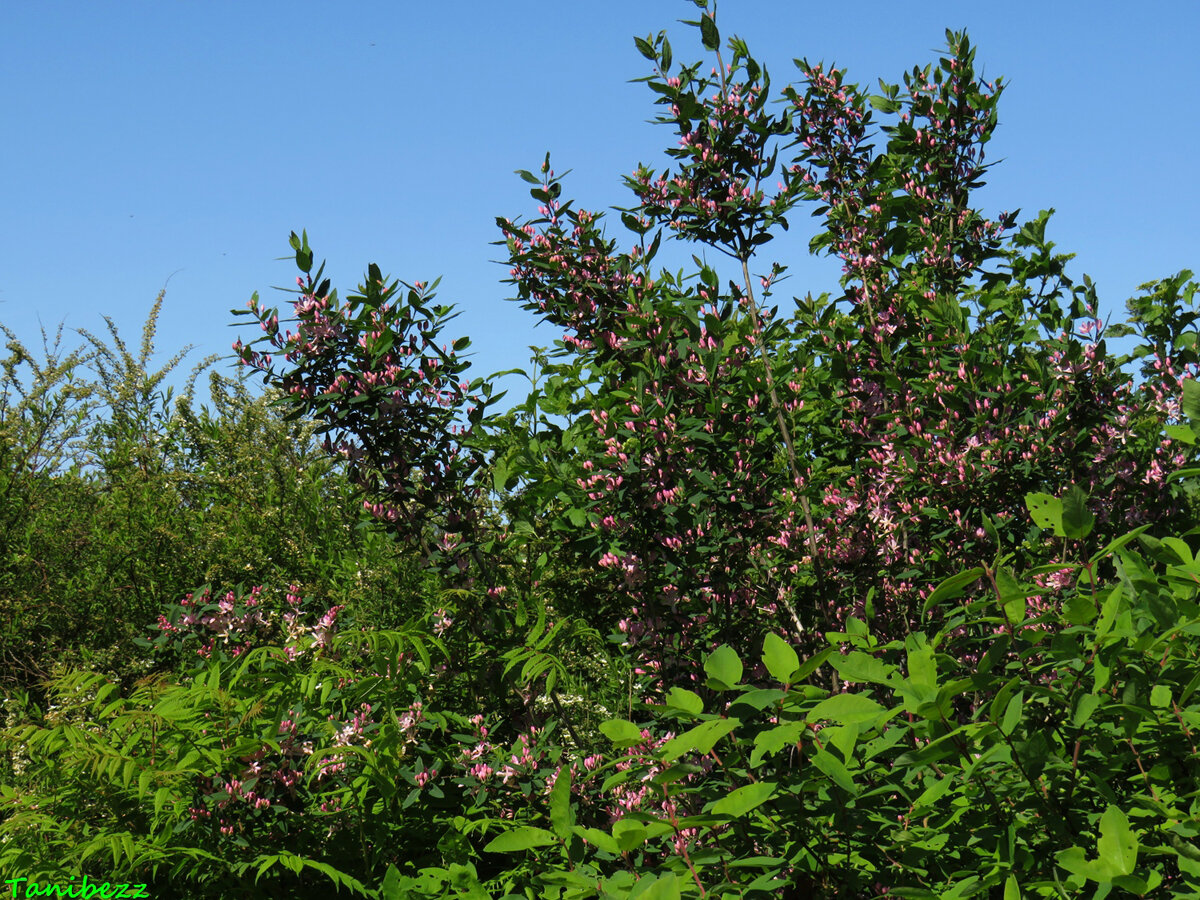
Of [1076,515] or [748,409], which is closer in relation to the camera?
[1076,515]

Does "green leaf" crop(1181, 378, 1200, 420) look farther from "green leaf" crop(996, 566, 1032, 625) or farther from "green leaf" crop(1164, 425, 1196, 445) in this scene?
"green leaf" crop(996, 566, 1032, 625)

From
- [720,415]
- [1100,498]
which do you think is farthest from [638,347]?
[1100,498]

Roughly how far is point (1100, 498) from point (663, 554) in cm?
173

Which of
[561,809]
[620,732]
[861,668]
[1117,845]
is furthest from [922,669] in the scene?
[561,809]

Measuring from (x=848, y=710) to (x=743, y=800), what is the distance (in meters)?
0.22

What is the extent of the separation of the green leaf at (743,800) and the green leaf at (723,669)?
159mm

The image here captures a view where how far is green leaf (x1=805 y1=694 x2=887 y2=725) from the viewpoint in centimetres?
145

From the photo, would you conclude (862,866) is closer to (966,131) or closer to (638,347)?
(638,347)

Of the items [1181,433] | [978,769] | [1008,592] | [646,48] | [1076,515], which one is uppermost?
[646,48]

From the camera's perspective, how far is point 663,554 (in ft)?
10.2

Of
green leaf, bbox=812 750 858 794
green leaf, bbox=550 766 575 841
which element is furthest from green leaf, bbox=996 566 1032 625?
green leaf, bbox=550 766 575 841

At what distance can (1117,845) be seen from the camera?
1297 millimetres

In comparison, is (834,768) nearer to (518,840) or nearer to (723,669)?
(723,669)

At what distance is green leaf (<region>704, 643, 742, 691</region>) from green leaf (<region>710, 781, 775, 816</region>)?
16 cm
